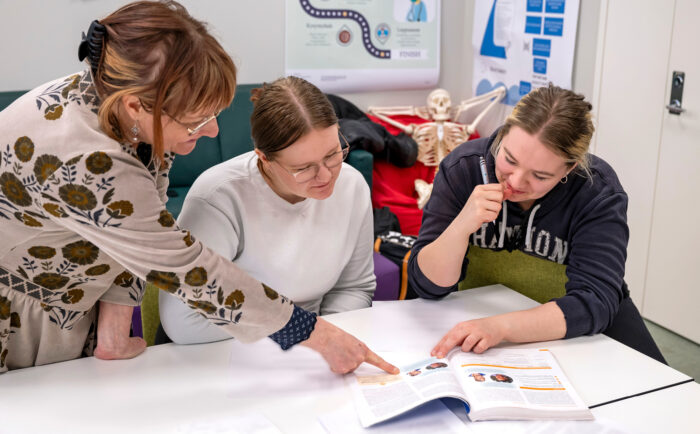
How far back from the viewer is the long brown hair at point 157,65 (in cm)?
117

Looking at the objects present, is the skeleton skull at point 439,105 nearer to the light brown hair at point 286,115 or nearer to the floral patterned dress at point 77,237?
the light brown hair at point 286,115

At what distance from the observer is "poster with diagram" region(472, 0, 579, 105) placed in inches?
151

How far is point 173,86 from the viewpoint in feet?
3.88

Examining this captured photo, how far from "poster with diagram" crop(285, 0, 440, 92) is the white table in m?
3.01

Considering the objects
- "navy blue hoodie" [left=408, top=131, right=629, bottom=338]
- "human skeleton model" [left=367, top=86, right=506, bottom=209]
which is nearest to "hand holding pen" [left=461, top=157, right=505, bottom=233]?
"navy blue hoodie" [left=408, top=131, right=629, bottom=338]

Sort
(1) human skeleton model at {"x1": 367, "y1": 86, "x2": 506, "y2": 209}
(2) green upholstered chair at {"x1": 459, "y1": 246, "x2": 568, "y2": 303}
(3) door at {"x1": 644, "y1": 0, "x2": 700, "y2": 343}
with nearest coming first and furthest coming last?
1. (2) green upholstered chair at {"x1": 459, "y1": 246, "x2": 568, "y2": 303}
2. (3) door at {"x1": 644, "y1": 0, "x2": 700, "y2": 343}
3. (1) human skeleton model at {"x1": 367, "y1": 86, "x2": 506, "y2": 209}


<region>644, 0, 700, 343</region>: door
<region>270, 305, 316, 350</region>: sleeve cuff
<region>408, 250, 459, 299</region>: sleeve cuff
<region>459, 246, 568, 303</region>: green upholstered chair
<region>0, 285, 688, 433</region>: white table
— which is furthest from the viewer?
<region>644, 0, 700, 343</region>: door

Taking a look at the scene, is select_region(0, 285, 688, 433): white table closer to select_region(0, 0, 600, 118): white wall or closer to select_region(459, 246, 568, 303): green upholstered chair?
select_region(459, 246, 568, 303): green upholstered chair

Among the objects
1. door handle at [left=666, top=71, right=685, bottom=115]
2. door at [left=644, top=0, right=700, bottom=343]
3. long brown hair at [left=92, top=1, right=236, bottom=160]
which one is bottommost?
door at [left=644, top=0, right=700, bottom=343]

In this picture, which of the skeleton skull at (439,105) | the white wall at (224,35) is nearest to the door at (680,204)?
the white wall at (224,35)

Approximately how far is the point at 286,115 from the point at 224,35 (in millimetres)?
2730

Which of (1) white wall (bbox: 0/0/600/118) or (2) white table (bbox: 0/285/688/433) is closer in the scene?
(2) white table (bbox: 0/285/688/433)

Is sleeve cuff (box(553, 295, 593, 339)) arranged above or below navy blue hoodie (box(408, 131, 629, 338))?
below

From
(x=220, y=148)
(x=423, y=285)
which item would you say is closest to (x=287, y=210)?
(x=423, y=285)
